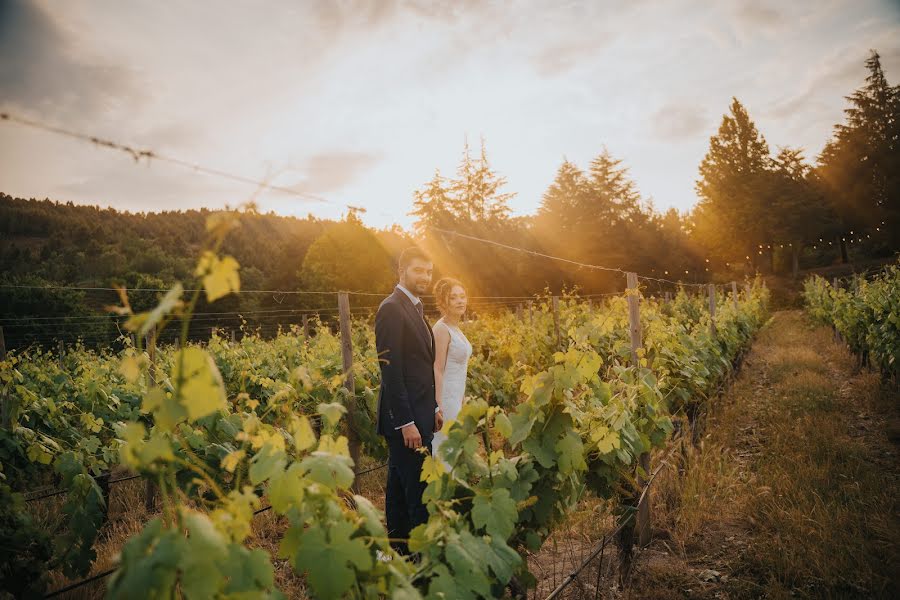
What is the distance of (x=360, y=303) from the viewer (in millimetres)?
29547

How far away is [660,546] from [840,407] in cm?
455

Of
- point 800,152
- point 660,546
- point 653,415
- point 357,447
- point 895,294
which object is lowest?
point 660,546

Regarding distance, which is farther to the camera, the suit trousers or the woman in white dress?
the woman in white dress

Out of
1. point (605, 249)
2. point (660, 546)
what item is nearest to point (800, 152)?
point (605, 249)

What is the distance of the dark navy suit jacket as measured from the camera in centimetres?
279

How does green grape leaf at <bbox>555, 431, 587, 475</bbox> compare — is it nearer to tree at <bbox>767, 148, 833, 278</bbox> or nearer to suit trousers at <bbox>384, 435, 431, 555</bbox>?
suit trousers at <bbox>384, 435, 431, 555</bbox>

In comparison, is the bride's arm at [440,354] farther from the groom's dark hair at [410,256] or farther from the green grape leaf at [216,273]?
the green grape leaf at [216,273]

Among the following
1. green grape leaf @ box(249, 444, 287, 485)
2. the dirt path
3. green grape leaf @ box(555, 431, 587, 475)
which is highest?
green grape leaf @ box(249, 444, 287, 485)

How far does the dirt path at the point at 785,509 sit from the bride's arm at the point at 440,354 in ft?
→ 5.60

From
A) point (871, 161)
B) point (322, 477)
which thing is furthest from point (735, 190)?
point (322, 477)

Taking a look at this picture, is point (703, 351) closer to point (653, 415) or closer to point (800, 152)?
point (653, 415)

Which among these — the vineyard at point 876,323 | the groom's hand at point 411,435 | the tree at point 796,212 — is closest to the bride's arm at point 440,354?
the groom's hand at point 411,435

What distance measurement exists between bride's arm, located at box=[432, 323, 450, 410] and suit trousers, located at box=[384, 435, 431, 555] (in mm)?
354

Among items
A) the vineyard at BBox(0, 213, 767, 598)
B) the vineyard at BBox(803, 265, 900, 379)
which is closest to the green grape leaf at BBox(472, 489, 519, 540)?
the vineyard at BBox(0, 213, 767, 598)
